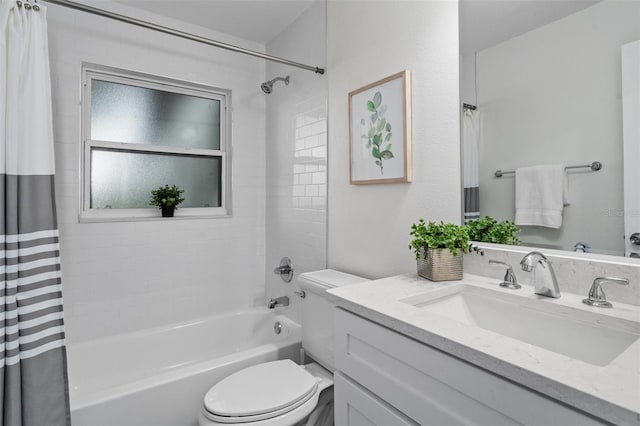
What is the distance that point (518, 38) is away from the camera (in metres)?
1.20

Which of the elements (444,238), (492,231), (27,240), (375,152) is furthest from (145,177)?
(492,231)

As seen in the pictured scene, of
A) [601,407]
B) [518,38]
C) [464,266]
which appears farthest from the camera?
[464,266]

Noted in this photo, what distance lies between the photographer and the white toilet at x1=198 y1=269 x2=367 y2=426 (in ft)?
4.18

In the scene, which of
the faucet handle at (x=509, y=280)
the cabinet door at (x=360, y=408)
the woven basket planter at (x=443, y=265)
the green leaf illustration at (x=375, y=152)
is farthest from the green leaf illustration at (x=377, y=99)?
the cabinet door at (x=360, y=408)

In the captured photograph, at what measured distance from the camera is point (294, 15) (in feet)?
7.48

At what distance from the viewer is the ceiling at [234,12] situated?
2.13m

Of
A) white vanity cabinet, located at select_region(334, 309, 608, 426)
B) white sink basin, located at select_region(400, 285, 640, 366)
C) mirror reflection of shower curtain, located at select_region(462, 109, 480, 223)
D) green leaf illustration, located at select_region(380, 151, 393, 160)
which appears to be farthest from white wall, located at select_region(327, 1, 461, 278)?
white vanity cabinet, located at select_region(334, 309, 608, 426)

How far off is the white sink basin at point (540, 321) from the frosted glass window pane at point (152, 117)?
2021 millimetres

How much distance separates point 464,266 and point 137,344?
76.3 inches

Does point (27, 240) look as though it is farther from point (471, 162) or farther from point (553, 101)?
point (553, 101)

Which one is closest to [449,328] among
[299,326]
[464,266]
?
[464,266]

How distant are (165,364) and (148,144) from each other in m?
1.42

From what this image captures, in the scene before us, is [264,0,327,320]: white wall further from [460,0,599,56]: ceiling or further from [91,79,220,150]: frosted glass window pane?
[460,0,599,56]: ceiling

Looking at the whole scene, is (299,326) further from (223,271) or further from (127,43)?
(127,43)
